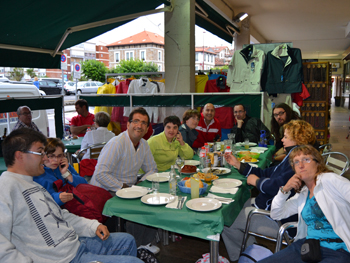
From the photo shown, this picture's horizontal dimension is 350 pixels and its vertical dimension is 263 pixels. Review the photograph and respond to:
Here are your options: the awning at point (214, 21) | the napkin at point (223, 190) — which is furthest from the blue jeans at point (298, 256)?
the awning at point (214, 21)

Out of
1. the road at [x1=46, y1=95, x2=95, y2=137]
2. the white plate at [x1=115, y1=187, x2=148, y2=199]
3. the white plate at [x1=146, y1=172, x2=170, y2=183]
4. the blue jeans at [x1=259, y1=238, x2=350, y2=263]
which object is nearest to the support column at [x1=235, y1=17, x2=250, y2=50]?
the road at [x1=46, y1=95, x2=95, y2=137]

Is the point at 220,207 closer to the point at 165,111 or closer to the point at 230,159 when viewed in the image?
the point at 230,159

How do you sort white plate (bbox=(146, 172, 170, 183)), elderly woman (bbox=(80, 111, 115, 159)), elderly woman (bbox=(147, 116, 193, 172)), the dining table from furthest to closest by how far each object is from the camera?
elderly woman (bbox=(80, 111, 115, 159)), elderly woman (bbox=(147, 116, 193, 172)), white plate (bbox=(146, 172, 170, 183)), the dining table

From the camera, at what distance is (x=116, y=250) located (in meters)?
2.04

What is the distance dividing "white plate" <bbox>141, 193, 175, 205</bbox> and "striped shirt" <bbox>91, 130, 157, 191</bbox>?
0.55 metres

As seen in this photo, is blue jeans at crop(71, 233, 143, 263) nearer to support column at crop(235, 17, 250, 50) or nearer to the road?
the road

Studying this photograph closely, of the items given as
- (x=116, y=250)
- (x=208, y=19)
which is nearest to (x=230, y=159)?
(x=116, y=250)

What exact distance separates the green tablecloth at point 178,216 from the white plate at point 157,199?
34mm

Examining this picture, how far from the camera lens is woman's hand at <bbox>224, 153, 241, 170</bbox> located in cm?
293

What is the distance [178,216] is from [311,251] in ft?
2.73

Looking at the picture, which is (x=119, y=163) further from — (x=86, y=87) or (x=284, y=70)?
(x=86, y=87)

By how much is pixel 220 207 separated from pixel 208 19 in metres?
7.35

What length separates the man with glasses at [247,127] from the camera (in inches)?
197

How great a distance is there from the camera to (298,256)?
1921mm
